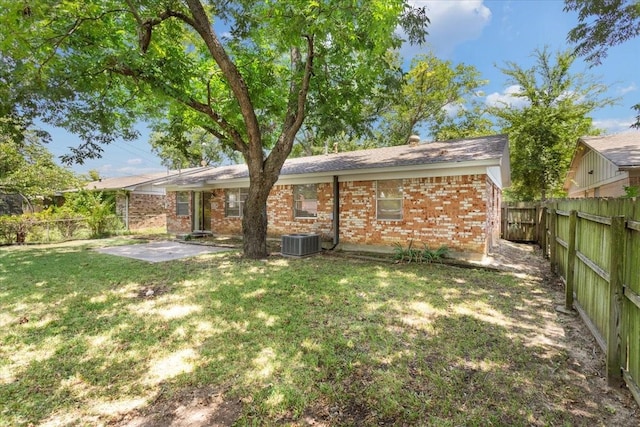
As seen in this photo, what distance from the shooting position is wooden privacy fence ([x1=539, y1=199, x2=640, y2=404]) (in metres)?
2.77

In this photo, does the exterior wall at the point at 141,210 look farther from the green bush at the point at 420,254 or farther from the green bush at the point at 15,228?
the green bush at the point at 420,254

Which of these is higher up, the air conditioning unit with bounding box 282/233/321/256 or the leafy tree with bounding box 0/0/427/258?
the leafy tree with bounding box 0/0/427/258

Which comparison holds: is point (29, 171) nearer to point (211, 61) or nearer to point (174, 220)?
point (174, 220)

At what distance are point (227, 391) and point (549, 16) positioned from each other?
15611 millimetres

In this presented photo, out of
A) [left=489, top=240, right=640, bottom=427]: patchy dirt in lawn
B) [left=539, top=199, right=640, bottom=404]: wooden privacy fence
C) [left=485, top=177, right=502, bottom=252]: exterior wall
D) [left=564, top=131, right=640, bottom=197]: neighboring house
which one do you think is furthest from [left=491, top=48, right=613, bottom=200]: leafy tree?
[left=539, top=199, right=640, bottom=404]: wooden privacy fence

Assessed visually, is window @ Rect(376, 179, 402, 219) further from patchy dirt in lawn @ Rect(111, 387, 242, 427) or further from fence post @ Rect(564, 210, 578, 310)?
patchy dirt in lawn @ Rect(111, 387, 242, 427)

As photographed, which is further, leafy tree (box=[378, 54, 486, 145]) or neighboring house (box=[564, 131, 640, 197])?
leafy tree (box=[378, 54, 486, 145])

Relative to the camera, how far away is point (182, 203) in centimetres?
1686

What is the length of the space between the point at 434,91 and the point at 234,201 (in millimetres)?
16600

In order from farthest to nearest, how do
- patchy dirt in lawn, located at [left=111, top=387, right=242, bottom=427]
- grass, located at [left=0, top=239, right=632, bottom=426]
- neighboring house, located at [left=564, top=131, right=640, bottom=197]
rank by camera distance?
neighboring house, located at [left=564, top=131, right=640, bottom=197] → grass, located at [left=0, top=239, right=632, bottom=426] → patchy dirt in lawn, located at [left=111, top=387, right=242, bottom=427]

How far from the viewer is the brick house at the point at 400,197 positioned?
8648 mm

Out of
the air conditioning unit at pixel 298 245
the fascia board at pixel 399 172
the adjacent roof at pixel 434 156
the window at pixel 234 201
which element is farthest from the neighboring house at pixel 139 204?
the air conditioning unit at pixel 298 245

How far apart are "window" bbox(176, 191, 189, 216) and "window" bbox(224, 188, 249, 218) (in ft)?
10.4

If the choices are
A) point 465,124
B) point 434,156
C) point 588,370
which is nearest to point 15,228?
point 434,156
